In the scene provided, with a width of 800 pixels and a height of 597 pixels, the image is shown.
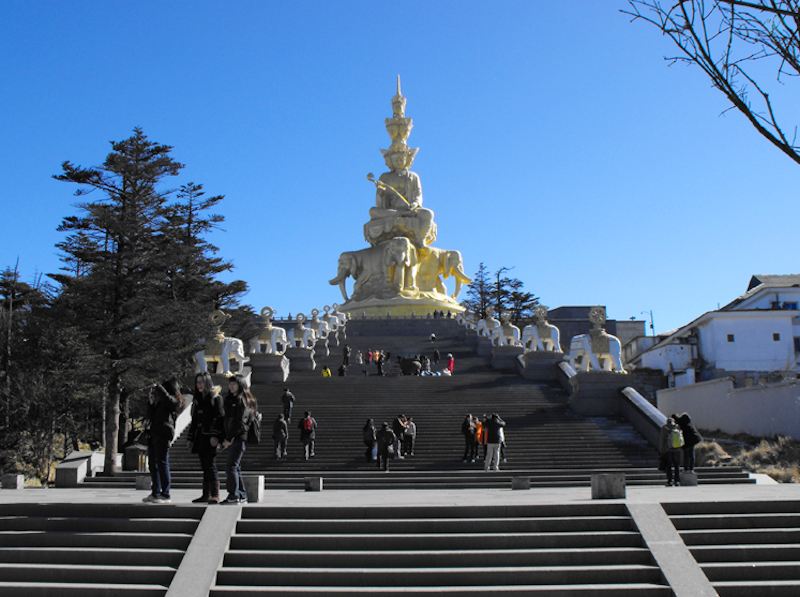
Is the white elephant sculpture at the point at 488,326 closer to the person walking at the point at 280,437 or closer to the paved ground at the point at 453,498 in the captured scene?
the person walking at the point at 280,437

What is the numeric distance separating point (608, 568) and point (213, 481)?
430cm

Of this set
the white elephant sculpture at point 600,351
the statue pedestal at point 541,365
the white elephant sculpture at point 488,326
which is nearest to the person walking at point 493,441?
the white elephant sculpture at point 600,351

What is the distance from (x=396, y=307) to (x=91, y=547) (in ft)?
134

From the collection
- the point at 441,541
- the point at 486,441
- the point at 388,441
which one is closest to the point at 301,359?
the point at 388,441

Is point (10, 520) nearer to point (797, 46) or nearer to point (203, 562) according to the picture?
point (203, 562)

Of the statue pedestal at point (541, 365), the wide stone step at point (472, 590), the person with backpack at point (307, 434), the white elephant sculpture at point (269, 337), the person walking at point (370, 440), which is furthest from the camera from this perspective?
the white elephant sculpture at point (269, 337)

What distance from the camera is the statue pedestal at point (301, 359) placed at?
32.7 meters

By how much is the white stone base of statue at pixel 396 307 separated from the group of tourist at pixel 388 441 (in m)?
27.7

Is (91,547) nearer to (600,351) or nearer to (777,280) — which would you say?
(600,351)

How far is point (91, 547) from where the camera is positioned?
9633 mm

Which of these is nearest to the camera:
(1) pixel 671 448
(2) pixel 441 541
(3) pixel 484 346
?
(2) pixel 441 541

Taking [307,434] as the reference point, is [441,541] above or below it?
below

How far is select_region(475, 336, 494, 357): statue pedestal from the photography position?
→ 36000 mm

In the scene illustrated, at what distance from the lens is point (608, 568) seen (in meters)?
8.91
